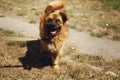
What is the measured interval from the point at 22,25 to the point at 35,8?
2.08 meters

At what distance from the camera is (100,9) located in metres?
11.8

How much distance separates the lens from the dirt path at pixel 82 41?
25.7 feet

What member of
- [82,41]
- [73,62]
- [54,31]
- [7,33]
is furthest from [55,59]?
[7,33]

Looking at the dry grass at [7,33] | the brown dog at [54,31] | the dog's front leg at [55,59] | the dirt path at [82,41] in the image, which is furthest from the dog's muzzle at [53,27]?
the dry grass at [7,33]

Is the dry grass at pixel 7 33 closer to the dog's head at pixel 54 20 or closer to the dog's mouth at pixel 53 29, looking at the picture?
the dog's head at pixel 54 20

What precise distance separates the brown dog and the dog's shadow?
0.28 m

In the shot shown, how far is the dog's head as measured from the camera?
6164 mm

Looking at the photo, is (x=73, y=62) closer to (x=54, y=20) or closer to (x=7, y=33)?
(x=54, y=20)

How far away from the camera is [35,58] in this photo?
6914 mm

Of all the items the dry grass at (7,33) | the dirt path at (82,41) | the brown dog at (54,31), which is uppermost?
the brown dog at (54,31)

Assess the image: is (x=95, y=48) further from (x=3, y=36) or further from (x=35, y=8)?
(x=35, y=8)

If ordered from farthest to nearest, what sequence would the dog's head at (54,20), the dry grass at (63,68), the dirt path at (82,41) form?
1. the dirt path at (82,41)
2. the dog's head at (54,20)
3. the dry grass at (63,68)

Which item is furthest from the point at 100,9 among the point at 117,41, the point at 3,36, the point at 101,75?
the point at 101,75

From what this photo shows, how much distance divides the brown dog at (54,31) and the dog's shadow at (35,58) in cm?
28
